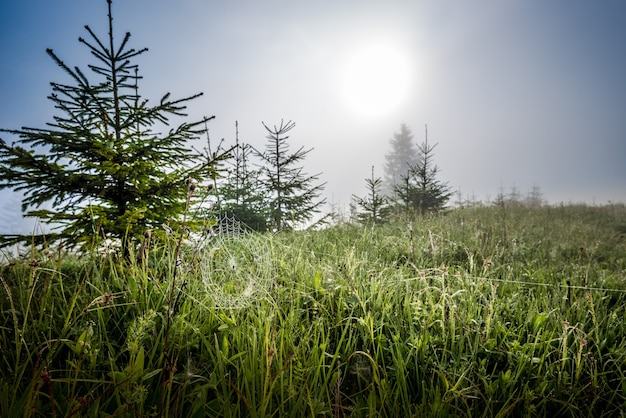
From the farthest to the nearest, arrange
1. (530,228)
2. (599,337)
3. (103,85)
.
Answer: (530,228) < (103,85) < (599,337)

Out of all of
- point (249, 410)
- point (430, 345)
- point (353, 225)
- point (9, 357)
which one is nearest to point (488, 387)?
point (430, 345)

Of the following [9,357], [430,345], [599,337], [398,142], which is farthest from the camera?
[398,142]

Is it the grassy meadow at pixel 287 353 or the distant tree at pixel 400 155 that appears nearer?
the grassy meadow at pixel 287 353

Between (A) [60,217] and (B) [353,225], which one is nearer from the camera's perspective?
(A) [60,217]

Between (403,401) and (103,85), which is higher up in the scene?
(103,85)

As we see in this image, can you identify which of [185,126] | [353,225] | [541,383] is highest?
[185,126]

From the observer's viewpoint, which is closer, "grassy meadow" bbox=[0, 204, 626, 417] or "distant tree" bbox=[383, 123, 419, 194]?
"grassy meadow" bbox=[0, 204, 626, 417]

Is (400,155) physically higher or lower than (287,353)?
higher

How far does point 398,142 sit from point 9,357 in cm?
5286

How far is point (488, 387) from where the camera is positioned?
1.88 meters

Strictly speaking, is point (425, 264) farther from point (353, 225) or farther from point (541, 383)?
point (353, 225)

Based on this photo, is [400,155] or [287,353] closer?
[287,353]

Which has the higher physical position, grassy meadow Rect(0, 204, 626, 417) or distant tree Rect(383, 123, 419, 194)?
distant tree Rect(383, 123, 419, 194)

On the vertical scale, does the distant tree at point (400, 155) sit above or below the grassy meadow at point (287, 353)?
above
